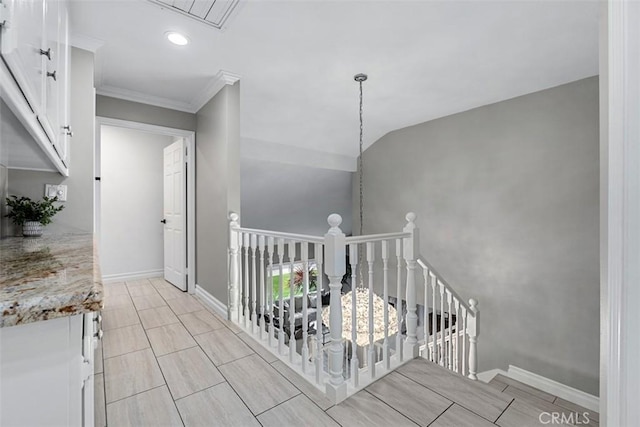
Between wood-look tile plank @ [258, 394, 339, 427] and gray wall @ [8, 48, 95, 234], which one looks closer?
wood-look tile plank @ [258, 394, 339, 427]

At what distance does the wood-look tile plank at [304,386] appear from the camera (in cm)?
162

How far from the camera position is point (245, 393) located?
167 centimetres

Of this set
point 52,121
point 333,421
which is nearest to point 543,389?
point 333,421

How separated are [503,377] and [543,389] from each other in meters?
0.39

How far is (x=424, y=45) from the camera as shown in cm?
235

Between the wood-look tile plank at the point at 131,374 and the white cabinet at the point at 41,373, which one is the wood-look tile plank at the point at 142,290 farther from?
the white cabinet at the point at 41,373

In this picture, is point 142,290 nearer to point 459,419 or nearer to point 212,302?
point 212,302

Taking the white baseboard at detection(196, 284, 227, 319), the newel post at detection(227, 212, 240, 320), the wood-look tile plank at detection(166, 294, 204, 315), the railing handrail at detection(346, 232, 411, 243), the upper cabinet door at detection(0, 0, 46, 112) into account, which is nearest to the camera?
the upper cabinet door at detection(0, 0, 46, 112)

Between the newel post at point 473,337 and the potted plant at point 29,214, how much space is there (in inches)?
137

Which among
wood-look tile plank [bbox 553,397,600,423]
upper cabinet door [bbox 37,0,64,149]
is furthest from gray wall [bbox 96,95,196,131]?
wood-look tile plank [bbox 553,397,600,423]

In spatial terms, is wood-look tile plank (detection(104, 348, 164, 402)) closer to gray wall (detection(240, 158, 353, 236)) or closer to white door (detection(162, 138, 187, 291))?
white door (detection(162, 138, 187, 291))

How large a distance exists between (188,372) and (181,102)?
2.87m

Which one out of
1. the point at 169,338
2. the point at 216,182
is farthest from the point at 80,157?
the point at 169,338

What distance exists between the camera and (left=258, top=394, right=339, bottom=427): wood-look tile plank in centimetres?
147
